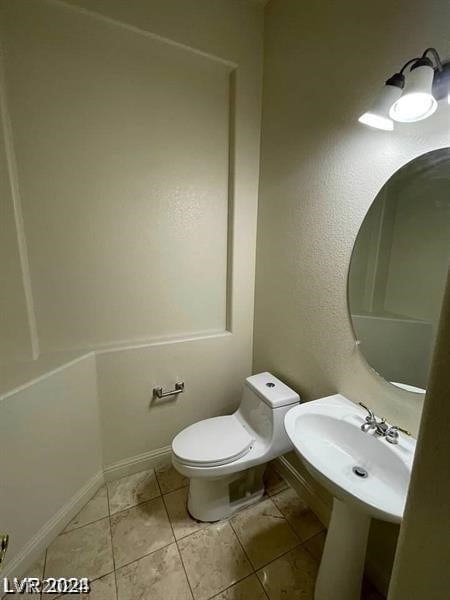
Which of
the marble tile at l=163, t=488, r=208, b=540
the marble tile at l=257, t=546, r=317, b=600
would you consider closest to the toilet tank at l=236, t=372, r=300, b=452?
the marble tile at l=257, t=546, r=317, b=600

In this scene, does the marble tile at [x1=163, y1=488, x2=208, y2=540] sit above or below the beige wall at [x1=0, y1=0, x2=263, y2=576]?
below

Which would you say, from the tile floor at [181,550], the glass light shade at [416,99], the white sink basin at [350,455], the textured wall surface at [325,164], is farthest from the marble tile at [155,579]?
the glass light shade at [416,99]

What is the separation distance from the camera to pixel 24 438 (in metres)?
1.15

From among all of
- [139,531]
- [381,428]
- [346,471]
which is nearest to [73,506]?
[139,531]

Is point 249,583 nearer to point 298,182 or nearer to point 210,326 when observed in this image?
Answer: point 210,326

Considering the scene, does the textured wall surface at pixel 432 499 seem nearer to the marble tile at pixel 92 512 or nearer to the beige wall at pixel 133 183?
the beige wall at pixel 133 183

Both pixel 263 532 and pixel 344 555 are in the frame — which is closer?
pixel 344 555

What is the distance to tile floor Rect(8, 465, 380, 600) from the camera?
114 centimetres

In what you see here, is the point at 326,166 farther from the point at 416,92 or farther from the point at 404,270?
the point at 404,270

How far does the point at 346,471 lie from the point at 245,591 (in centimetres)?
71

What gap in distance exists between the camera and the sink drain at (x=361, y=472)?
988 mm

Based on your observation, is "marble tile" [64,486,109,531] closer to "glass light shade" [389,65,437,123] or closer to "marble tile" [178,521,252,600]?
"marble tile" [178,521,252,600]

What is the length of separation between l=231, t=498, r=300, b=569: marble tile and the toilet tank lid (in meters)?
0.63

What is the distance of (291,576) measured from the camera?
1188mm
